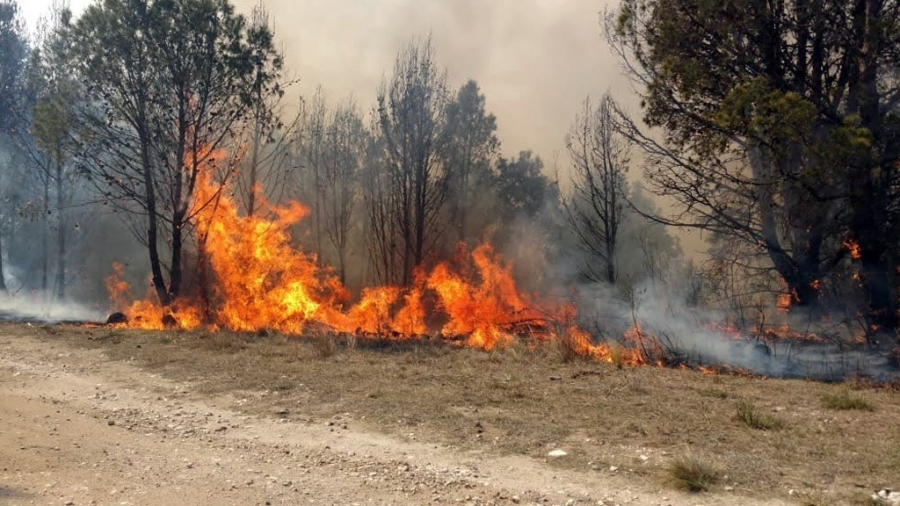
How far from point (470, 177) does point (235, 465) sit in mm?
25991

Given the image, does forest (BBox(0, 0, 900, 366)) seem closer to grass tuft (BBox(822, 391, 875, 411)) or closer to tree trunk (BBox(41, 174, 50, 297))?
tree trunk (BBox(41, 174, 50, 297))

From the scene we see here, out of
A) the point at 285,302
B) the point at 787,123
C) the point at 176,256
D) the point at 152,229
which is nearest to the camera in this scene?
the point at 787,123

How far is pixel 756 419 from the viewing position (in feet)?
22.8

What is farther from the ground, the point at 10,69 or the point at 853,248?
the point at 10,69

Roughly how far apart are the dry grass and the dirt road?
394mm

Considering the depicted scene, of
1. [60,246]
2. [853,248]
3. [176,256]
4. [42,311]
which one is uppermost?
[60,246]

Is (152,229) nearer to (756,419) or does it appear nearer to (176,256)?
(176,256)

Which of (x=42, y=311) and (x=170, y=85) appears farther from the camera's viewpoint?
(x=42, y=311)

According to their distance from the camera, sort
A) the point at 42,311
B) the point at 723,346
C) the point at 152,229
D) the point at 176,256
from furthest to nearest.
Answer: the point at 42,311, the point at 152,229, the point at 176,256, the point at 723,346

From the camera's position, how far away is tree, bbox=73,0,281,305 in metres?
16.7

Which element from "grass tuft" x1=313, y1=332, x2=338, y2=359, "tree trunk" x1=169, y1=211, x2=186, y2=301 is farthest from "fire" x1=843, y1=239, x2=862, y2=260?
"tree trunk" x1=169, y1=211, x2=186, y2=301

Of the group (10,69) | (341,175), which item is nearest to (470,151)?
(341,175)

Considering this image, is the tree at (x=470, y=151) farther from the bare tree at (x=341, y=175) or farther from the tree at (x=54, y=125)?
the tree at (x=54, y=125)

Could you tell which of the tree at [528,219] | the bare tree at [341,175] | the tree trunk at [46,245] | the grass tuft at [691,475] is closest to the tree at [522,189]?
the tree at [528,219]
